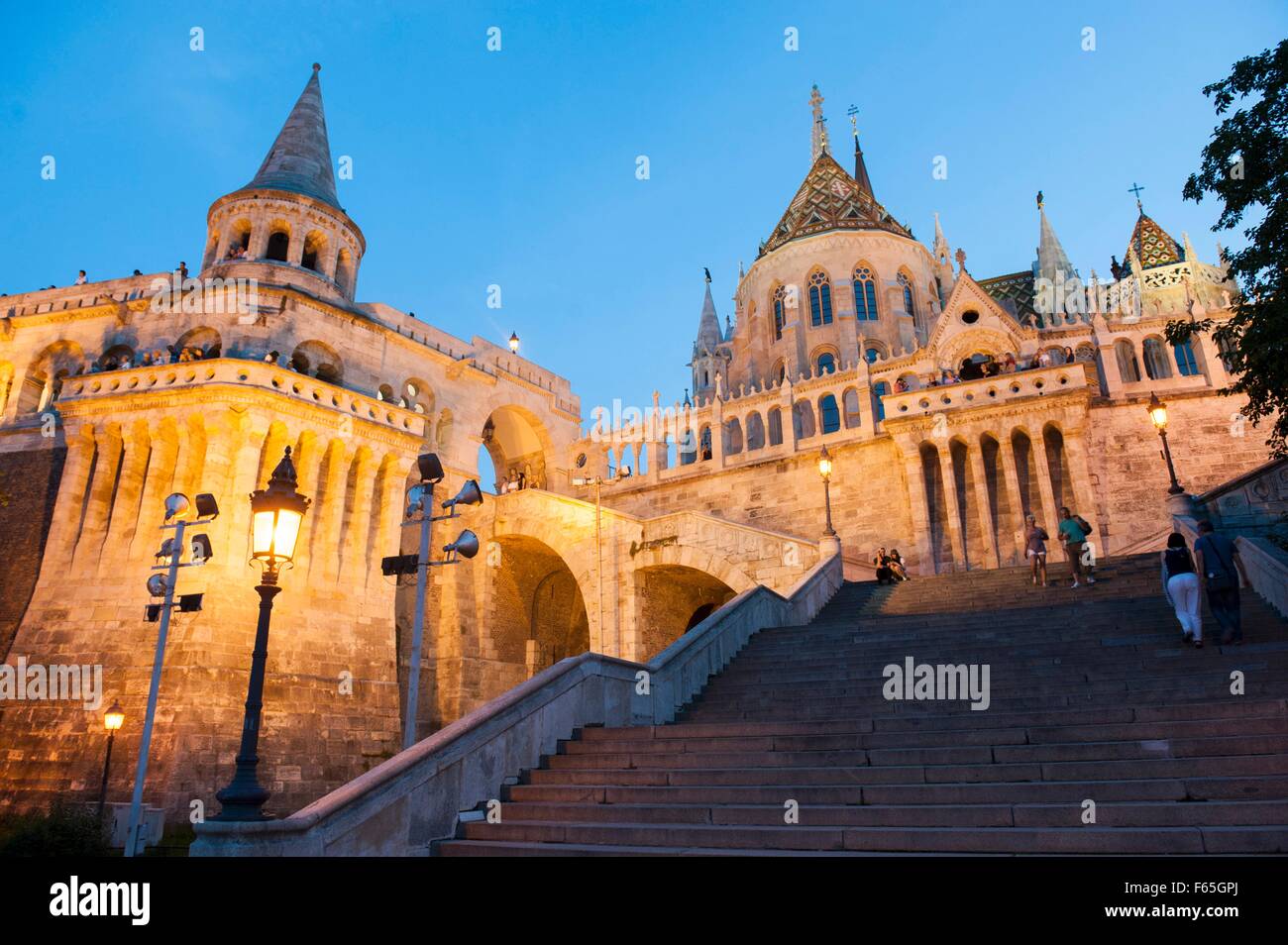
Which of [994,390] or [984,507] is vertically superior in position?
[994,390]

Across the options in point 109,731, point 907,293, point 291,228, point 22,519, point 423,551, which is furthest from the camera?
point 907,293

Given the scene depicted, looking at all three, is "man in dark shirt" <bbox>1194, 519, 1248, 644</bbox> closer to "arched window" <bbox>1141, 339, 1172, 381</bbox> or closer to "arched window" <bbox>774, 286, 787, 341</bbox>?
"arched window" <bbox>1141, 339, 1172, 381</bbox>

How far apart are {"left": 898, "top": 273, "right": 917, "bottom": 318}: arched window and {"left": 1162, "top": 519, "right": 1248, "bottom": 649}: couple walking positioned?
28597 mm

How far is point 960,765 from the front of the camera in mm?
6250

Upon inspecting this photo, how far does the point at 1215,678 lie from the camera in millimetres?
7379

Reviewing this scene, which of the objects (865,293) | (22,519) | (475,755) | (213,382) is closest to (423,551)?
(475,755)

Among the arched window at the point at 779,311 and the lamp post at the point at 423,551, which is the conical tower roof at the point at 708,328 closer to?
the arched window at the point at 779,311

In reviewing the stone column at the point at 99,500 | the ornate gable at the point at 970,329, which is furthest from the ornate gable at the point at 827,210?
the stone column at the point at 99,500

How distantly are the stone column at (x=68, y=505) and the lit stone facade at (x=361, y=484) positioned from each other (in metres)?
0.06

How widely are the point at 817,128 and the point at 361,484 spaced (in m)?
44.5

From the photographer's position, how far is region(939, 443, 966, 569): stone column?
20281 millimetres

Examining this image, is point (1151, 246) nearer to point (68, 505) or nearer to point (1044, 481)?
point (1044, 481)
